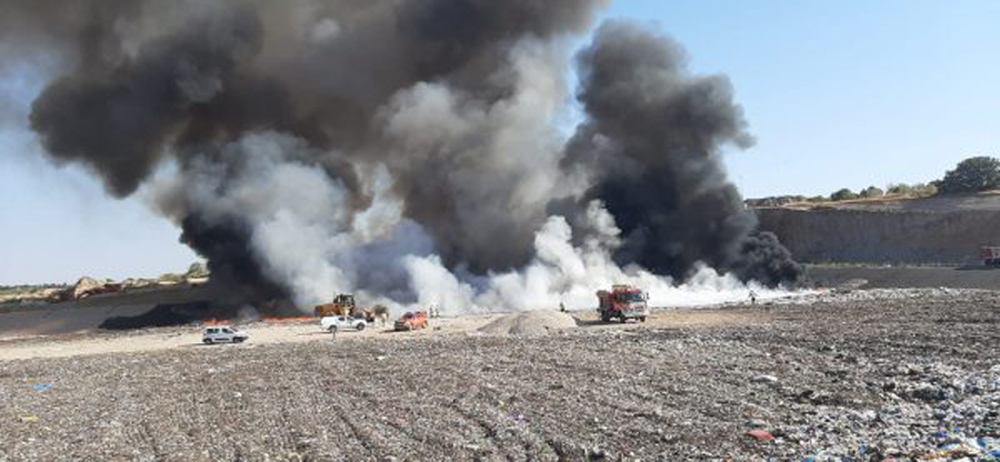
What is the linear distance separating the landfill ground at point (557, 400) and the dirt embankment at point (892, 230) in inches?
1798

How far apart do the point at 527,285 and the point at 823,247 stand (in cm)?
3652

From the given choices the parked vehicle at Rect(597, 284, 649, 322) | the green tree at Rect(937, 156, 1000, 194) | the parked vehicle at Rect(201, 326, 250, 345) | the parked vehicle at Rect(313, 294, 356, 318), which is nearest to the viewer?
the parked vehicle at Rect(201, 326, 250, 345)

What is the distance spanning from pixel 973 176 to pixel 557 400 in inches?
3230

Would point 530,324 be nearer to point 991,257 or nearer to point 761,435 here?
point 761,435

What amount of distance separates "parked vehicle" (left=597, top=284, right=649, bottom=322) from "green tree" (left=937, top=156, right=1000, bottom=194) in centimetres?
5552

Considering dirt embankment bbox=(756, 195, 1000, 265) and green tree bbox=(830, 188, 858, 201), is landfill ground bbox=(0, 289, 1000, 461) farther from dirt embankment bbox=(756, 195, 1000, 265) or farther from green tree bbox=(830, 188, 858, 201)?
green tree bbox=(830, 188, 858, 201)

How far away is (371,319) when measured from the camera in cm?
5691

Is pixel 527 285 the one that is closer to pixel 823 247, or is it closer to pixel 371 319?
pixel 371 319

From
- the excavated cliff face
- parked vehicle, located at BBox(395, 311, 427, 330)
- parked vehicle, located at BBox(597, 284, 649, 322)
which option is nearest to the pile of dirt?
parked vehicle, located at BBox(597, 284, 649, 322)

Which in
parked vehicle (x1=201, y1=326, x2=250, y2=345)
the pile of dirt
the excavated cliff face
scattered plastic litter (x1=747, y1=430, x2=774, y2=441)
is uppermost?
the excavated cliff face

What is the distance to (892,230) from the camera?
80375 millimetres

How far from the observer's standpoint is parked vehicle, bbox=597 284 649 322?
1738 inches

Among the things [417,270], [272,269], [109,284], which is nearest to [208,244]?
[272,269]

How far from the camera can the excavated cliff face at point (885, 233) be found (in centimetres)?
7462
